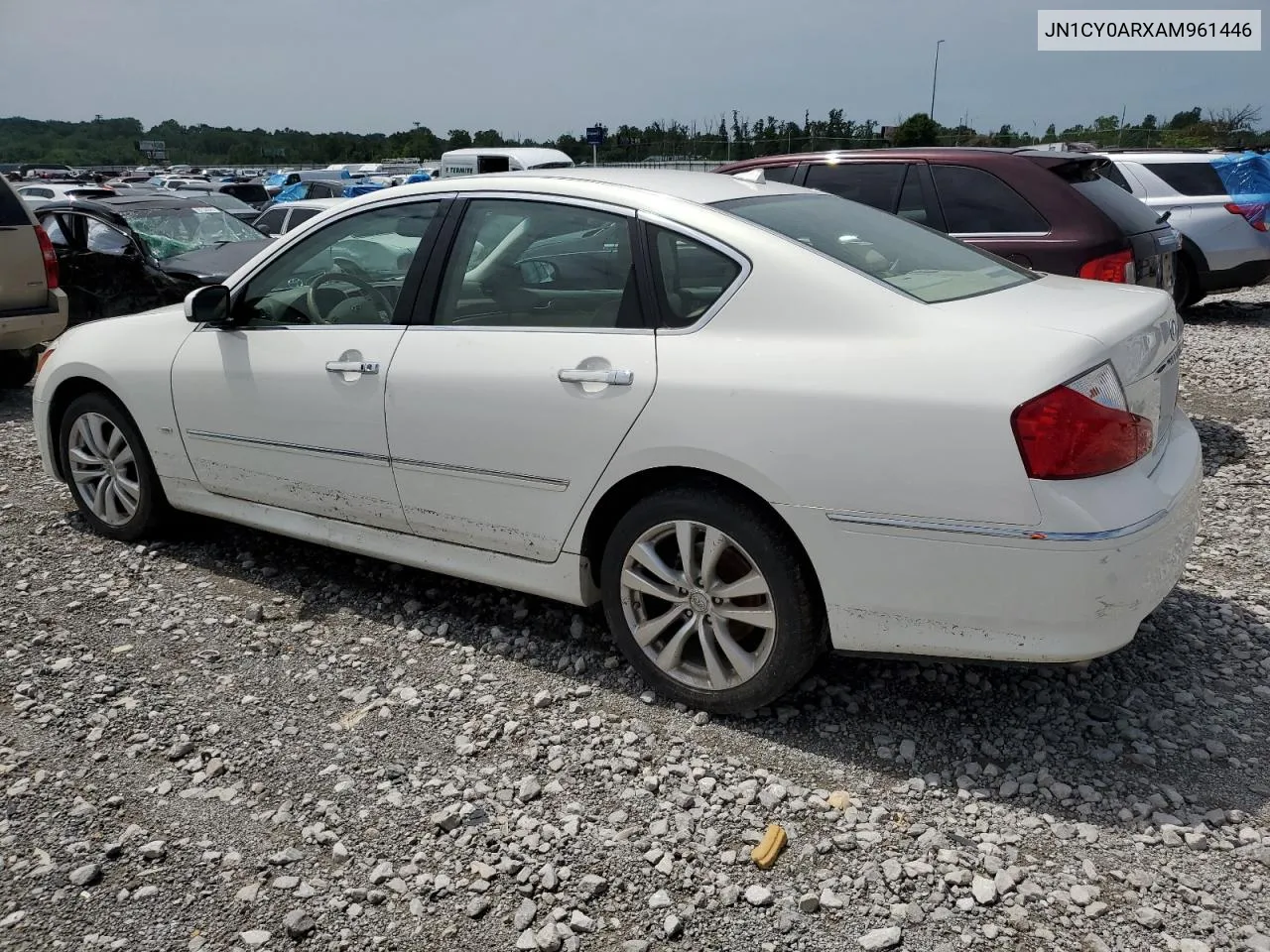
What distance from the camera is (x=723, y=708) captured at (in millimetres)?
3270

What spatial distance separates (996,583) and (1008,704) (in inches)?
32.7

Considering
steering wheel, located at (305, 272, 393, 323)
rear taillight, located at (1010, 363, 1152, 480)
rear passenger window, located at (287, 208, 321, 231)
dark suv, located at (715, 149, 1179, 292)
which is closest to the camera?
rear taillight, located at (1010, 363, 1152, 480)

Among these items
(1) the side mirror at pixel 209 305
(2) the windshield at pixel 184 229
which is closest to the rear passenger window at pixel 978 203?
(1) the side mirror at pixel 209 305

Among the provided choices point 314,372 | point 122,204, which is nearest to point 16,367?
point 122,204

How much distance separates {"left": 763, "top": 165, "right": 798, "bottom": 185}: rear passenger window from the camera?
7.45 metres

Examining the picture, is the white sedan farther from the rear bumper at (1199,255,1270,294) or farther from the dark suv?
the rear bumper at (1199,255,1270,294)

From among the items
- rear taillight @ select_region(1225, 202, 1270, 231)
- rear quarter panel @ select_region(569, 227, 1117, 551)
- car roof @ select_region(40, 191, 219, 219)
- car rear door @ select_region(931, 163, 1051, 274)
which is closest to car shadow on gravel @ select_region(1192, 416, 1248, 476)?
car rear door @ select_region(931, 163, 1051, 274)

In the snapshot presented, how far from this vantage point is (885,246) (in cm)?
354

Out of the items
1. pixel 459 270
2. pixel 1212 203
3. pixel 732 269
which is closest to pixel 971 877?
pixel 732 269

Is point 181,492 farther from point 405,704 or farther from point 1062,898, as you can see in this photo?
point 1062,898

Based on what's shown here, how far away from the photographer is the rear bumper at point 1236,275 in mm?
10531

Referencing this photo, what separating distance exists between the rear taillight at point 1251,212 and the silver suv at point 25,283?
11.0 m

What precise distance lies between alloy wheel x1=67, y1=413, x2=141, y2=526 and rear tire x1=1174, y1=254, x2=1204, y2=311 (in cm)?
996

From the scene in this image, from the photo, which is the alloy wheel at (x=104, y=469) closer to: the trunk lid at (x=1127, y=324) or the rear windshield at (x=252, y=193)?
the trunk lid at (x=1127, y=324)
